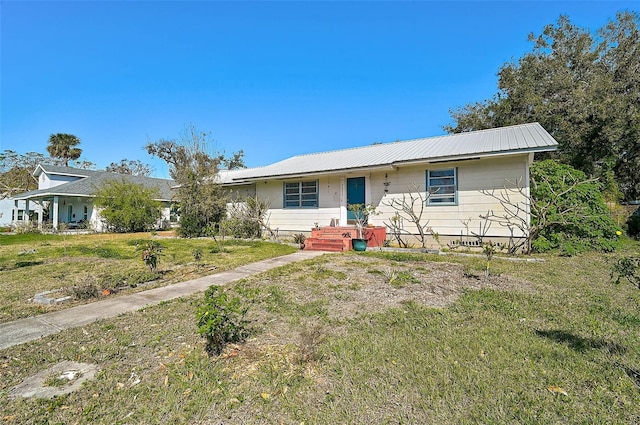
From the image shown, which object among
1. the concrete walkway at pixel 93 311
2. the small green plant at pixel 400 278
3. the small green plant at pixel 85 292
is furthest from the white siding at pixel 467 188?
the small green plant at pixel 85 292

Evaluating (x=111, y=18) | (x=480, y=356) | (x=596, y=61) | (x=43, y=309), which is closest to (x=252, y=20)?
(x=111, y=18)

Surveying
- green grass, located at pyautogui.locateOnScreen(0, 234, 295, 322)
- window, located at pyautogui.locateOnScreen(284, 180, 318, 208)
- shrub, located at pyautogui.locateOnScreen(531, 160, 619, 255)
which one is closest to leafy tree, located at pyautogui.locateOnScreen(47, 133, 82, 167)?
green grass, located at pyautogui.locateOnScreen(0, 234, 295, 322)

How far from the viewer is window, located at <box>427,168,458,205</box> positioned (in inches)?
412

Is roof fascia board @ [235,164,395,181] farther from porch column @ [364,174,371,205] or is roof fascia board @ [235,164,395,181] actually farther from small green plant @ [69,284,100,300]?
small green plant @ [69,284,100,300]

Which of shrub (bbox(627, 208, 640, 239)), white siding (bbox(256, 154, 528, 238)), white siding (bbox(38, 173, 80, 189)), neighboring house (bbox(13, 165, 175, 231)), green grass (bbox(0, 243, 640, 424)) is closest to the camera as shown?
green grass (bbox(0, 243, 640, 424))

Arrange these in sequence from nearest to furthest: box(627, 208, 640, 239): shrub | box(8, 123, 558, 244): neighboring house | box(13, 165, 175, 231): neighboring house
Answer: box(8, 123, 558, 244): neighboring house < box(627, 208, 640, 239): shrub < box(13, 165, 175, 231): neighboring house

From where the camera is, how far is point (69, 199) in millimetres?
23547

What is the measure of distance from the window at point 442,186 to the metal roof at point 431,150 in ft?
2.36

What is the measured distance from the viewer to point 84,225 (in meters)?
22.9

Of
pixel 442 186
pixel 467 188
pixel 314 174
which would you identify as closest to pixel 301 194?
pixel 314 174

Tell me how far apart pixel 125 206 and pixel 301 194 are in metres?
12.2

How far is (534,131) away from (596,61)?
488 inches

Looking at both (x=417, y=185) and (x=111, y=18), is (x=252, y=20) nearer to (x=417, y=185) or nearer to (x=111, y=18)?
(x=111, y=18)

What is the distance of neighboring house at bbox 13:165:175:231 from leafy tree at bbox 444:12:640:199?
23334mm
